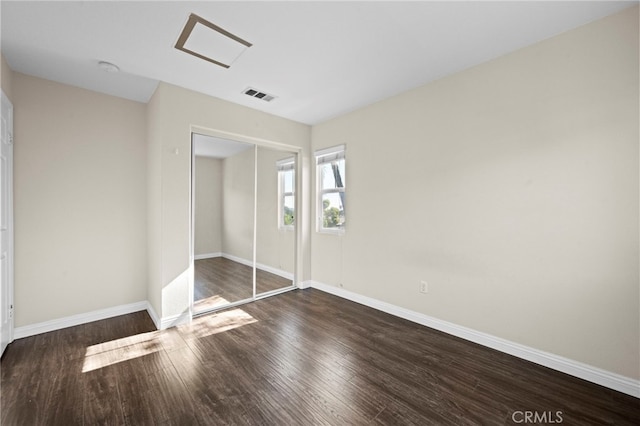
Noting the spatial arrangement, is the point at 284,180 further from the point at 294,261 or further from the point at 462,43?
the point at 462,43

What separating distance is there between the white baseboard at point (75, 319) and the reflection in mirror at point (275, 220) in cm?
160

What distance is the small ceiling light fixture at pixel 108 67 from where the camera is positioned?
2.56 metres

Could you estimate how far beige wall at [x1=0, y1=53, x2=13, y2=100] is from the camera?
235 cm

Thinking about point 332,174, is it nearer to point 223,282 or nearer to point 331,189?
point 331,189

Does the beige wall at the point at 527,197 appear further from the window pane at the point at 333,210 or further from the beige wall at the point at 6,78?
the beige wall at the point at 6,78

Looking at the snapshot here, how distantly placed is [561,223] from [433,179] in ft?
3.84

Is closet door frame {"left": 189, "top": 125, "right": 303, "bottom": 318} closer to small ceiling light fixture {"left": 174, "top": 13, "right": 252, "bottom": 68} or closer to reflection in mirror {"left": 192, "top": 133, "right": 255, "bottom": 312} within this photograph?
reflection in mirror {"left": 192, "top": 133, "right": 255, "bottom": 312}

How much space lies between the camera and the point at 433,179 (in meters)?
2.98

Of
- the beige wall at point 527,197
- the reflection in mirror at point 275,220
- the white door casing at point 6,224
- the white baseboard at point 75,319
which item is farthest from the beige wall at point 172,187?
the beige wall at point 527,197

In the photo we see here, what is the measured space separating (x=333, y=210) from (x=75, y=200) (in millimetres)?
3264

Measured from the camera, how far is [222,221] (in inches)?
144

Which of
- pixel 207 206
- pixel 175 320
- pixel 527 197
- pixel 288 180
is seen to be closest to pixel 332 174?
pixel 288 180

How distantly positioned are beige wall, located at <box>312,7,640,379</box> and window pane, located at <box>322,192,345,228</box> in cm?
73

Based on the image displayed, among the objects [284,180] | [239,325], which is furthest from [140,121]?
[239,325]
